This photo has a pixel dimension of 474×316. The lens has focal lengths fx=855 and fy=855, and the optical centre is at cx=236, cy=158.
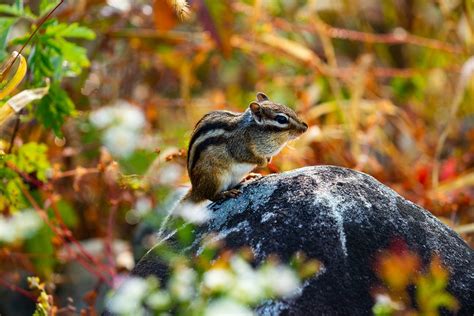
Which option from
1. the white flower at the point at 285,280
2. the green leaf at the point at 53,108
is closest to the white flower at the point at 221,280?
the white flower at the point at 285,280

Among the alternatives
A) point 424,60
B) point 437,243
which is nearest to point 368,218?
point 437,243

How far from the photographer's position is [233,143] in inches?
144

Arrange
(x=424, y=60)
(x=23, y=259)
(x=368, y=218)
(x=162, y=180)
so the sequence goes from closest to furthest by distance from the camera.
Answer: (x=368, y=218)
(x=162, y=180)
(x=23, y=259)
(x=424, y=60)

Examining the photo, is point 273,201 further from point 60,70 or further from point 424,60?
point 424,60

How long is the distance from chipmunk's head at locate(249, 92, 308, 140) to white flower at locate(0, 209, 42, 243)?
165cm

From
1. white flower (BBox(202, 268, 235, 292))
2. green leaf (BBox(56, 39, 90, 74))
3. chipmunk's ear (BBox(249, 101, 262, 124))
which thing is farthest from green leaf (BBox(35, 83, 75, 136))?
white flower (BBox(202, 268, 235, 292))

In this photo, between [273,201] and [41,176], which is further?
[41,176]

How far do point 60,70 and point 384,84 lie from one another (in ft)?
15.2

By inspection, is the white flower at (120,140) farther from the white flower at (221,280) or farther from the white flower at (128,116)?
the white flower at (221,280)

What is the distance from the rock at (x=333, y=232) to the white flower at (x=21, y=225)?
6.03 feet

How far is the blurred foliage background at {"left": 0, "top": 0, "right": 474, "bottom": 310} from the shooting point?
4082 mm

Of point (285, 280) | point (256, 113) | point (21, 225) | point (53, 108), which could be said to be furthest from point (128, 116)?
point (285, 280)

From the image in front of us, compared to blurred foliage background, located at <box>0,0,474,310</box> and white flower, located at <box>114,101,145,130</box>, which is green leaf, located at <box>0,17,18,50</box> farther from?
white flower, located at <box>114,101,145,130</box>

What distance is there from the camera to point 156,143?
5.46 metres
